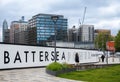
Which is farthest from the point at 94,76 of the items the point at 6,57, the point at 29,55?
the point at 29,55

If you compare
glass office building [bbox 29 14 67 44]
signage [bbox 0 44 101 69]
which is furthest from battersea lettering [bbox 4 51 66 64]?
glass office building [bbox 29 14 67 44]

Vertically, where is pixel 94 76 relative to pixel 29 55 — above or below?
below

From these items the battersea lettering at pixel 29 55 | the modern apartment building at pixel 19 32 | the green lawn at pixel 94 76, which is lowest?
the green lawn at pixel 94 76

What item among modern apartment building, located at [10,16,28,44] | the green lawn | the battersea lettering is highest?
modern apartment building, located at [10,16,28,44]

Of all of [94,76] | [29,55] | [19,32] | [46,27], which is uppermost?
[46,27]

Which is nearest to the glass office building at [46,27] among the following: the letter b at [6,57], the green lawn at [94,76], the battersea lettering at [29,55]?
the battersea lettering at [29,55]

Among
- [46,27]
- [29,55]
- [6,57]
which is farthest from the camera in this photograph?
[46,27]

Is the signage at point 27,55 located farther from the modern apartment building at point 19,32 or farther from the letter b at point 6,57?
the modern apartment building at point 19,32

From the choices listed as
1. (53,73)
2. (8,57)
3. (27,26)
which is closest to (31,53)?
(8,57)

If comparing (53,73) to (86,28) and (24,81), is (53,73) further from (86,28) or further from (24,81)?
Result: (86,28)

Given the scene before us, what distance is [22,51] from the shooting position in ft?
110

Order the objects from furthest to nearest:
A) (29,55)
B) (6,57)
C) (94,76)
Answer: (29,55), (6,57), (94,76)

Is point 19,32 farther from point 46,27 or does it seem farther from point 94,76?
point 94,76

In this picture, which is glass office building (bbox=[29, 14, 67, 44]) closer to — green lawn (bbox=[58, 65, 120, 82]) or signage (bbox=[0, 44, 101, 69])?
signage (bbox=[0, 44, 101, 69])
